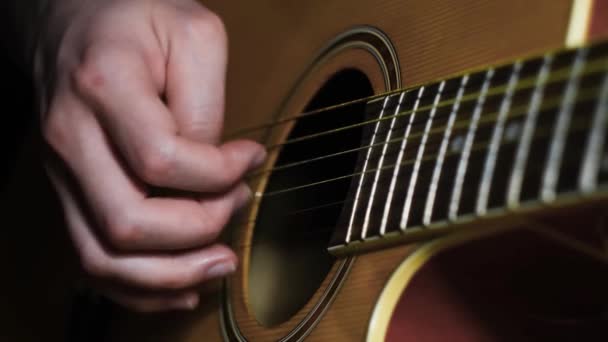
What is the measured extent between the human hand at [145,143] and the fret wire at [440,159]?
0.24 m

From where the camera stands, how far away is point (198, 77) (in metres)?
0.71

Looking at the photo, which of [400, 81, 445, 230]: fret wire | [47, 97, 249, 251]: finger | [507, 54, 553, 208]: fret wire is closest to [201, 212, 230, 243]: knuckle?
[47, 97, 249, 251]: finger

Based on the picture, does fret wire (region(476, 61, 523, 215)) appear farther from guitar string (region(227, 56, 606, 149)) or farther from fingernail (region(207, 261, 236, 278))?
fingernail (region(207, 261, 236, 278))

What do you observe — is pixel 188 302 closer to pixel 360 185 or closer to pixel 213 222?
pixel 213 222

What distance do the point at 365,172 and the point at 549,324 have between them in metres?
0.22

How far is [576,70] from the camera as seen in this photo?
17.9 inches

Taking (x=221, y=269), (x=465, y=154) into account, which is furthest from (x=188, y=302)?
(x=465, y=154)

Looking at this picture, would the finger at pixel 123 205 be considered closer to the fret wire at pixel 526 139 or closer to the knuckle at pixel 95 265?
the knuckle at pixel 95 265

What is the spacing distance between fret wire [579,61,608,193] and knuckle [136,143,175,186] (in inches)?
15.1

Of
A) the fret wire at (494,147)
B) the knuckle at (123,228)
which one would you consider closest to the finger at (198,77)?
the knuckle at (123,228)

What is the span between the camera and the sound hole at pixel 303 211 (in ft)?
2.55

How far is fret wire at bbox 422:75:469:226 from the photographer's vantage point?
52 centimetres

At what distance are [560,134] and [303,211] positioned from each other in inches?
17.3

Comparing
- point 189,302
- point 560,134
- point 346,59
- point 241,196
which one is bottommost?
point 189,302
